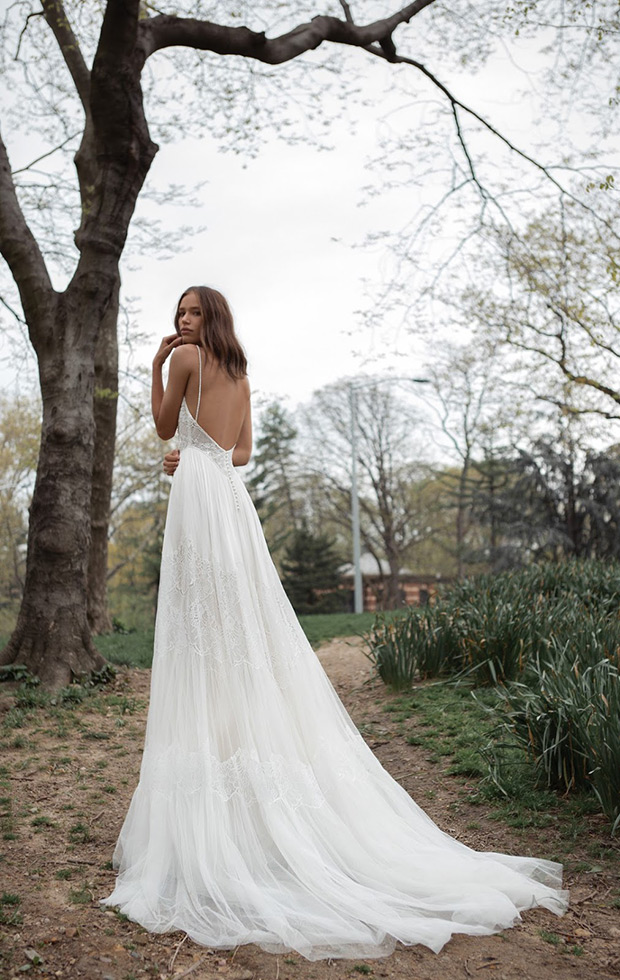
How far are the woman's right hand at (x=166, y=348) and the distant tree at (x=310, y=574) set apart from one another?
23.5 m

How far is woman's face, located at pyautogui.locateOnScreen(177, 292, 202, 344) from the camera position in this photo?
4.15m

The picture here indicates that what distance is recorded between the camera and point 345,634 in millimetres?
12453

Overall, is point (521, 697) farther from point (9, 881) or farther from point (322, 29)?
point (322, 29)

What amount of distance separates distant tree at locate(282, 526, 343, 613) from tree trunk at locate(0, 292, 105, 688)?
2033 centimetres

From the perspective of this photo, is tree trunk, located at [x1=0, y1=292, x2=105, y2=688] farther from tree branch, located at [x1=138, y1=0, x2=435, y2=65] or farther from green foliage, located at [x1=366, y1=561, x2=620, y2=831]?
green foliage, located at [x1=366, y1=561, x2=620, y2=831]

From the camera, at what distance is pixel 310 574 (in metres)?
27.8

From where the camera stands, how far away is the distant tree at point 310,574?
27672 mm

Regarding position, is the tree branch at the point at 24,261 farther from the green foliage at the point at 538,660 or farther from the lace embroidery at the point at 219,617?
the lace embroidery at the point at 219,617

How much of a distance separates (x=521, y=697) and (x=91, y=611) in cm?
808

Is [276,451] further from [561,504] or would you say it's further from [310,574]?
[561,504]

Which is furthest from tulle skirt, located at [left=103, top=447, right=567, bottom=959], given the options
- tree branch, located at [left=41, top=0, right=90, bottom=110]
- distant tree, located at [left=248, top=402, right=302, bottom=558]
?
distant tree, located at [left=248, top=402, right=302, bottom=558]

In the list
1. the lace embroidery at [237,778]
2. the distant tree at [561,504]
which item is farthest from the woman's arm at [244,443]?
the distant tree at [561,504]

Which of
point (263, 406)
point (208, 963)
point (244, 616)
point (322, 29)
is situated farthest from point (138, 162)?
point (263, 406)

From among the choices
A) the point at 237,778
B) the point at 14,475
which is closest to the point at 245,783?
the point at 237,778
